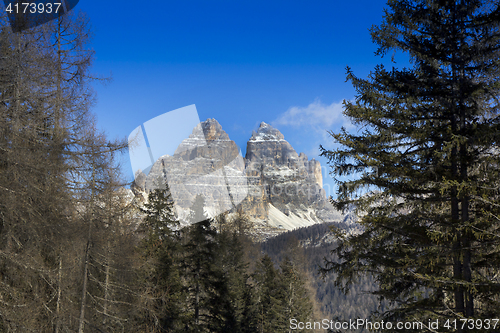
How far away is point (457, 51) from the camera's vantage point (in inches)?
253

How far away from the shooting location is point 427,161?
669 cm

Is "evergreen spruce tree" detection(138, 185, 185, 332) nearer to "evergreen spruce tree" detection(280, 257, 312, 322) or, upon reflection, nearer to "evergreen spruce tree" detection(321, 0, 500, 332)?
"evergreen spruce tree" detection(280, 257, 312, 322)

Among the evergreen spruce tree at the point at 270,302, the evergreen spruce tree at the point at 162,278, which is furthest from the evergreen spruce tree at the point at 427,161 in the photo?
the evergreen spruce tree at the point at 270,302

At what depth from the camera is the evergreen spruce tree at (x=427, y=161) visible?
5656 mm

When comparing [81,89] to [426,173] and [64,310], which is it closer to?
[64,310]

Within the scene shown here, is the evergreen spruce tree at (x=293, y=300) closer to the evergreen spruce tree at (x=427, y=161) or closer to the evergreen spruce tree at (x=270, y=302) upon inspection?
the evergreen spruce tree at (x=270, y=302)

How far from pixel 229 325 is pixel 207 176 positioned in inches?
7211

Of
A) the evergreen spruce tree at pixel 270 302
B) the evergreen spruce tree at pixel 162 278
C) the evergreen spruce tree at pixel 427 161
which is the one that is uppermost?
the evergreen spruce tree at pixel 427 161

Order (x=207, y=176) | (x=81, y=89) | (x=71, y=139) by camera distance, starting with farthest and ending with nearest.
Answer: (x=207, y=176) → (x=81, y=89) → (x=71, y=139)

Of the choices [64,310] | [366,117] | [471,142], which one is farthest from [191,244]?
[471,142]

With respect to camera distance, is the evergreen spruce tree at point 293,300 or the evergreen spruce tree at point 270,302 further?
the evergreen spruce tree at point 293,300

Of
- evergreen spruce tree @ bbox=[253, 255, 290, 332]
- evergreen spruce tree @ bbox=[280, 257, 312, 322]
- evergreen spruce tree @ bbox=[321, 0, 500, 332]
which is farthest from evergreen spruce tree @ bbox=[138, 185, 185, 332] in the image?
evergreen spruce tree @ bbox=[321, 0, 500, 332]

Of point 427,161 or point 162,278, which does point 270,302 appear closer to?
point 162,278

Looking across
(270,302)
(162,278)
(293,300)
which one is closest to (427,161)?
(162,278)
